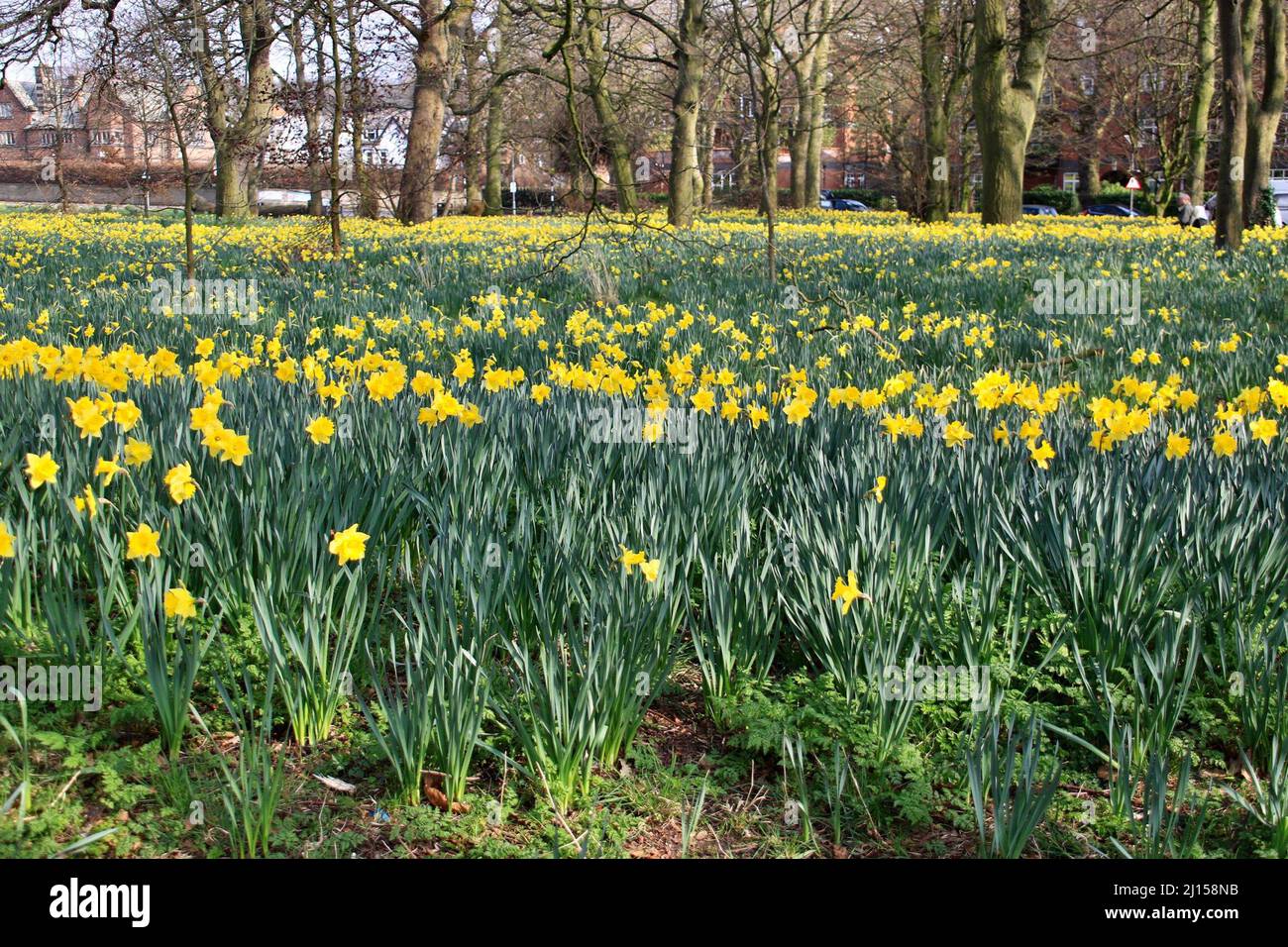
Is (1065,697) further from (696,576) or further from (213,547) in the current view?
(213,547)

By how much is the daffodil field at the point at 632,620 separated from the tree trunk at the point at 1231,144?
8.89m

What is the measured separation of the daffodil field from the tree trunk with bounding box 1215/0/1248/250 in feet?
29.2

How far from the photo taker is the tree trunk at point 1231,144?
11.4m

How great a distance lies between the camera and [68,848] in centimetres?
160

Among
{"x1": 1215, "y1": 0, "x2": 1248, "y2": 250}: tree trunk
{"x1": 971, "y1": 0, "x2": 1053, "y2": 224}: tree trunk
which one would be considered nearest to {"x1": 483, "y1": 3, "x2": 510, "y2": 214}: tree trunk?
{"x1": 971, "y1": 0, "x2": 1053, "y2": 224}: tree trunk

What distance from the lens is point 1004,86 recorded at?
17031 millimetres

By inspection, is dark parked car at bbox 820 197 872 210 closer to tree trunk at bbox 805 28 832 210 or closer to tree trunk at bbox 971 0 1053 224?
tree trunk at bbox 805 28 832 210

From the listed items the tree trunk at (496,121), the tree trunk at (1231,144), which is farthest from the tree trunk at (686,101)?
the tree trunk at (1231,144)

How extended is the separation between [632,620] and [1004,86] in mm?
17125

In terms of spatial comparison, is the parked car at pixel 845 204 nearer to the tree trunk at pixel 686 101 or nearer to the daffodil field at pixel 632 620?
the tree trunk at pixel 686 101

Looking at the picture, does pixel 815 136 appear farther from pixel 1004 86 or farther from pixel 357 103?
pixel 357 103
